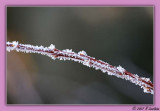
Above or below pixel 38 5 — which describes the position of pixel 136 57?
below

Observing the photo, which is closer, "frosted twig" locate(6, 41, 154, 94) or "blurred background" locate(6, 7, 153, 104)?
"frosted twig" locate(6, 41, 154, 94)

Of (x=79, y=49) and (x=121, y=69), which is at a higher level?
(x=79, y=49)

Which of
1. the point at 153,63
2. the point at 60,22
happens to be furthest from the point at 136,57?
the point at 60,22

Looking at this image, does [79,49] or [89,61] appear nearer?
[89,61]

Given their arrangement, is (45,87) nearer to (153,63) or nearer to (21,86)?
(21,86)

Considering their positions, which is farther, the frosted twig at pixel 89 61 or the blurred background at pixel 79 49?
the blurred background at pixel 79 49

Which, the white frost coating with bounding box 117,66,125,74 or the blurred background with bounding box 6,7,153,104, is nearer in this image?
the white frost coating with bounding box 117,66,125,74

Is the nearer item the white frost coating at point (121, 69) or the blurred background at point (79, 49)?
the white frost coating at point (121, 69)
